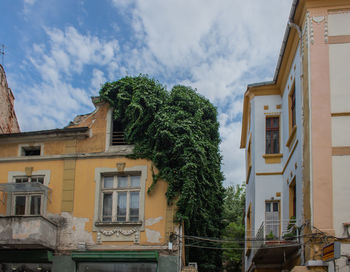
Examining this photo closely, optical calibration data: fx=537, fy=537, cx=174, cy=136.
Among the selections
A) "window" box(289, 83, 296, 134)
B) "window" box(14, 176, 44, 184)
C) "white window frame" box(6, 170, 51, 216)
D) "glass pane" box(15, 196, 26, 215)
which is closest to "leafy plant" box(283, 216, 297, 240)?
"window" box(289, 83, 296, 134)

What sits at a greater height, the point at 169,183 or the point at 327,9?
the point at 327,9

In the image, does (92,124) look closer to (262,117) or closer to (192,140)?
(192,140)

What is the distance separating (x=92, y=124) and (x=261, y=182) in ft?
25.6

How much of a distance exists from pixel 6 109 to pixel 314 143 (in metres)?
18.6

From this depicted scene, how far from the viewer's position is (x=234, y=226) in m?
34.0

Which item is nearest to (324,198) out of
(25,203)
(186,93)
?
(186,93)

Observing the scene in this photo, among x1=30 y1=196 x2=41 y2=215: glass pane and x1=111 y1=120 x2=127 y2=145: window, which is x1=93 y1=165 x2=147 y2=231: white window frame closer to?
x1=111 y1=120 x2=127 y2=145: window

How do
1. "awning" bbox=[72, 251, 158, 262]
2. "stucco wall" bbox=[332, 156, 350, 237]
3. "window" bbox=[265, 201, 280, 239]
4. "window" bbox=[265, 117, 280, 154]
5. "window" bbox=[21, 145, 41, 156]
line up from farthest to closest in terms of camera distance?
"window" bbox=[21, 145, 41, 156], "window" bbox=[265, 117, 280, 154], "awning" bbox=[72, 251, 158, 262], "window" bbox=[265, 201, 280, 239], "stucco wall" bbox=[332, 156, 350, 237]

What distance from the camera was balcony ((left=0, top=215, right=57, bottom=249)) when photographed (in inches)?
821

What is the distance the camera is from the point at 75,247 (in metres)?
21.8

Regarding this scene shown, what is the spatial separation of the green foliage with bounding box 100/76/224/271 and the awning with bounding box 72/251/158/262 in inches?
73.7

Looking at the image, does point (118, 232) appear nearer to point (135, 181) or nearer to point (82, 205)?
point (82, 205)

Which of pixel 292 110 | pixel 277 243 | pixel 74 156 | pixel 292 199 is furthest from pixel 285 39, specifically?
pixel 74 156

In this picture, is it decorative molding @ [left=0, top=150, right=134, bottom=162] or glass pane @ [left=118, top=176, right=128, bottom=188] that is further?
decorative molding @ [left=0, top=150, right=134, bottom=162]
